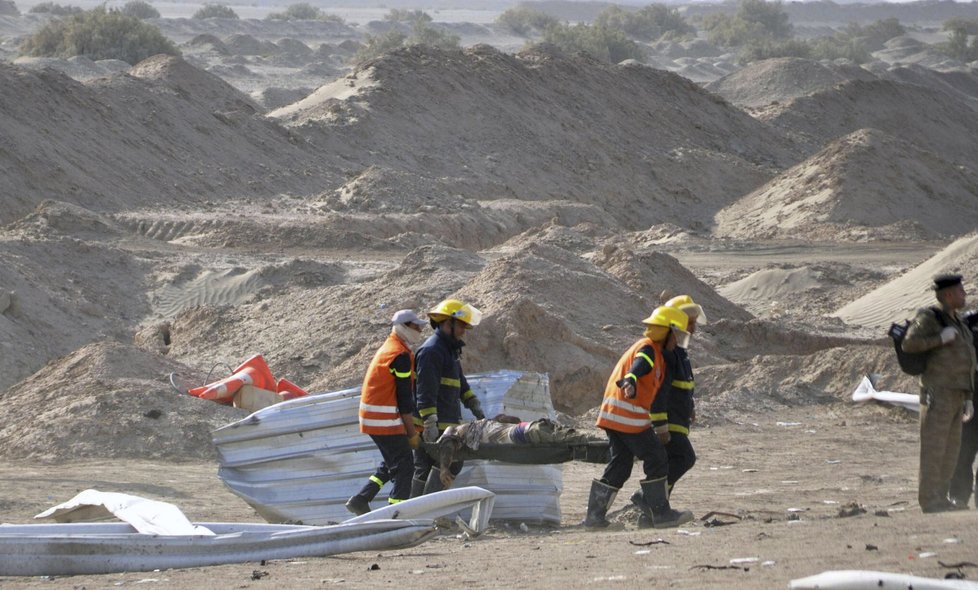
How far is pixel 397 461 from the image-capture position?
8523 millimetres

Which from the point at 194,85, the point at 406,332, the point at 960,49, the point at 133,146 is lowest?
the point at 406,332

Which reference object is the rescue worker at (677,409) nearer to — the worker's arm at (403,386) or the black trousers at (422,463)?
the black trousers at (422,463)

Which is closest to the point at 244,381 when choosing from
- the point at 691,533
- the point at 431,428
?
the point at 431,428

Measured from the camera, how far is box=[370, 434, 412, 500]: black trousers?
849cm

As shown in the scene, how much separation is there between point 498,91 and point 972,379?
3093cm

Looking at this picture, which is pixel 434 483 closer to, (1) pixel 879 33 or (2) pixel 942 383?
(2) pixel 942 383

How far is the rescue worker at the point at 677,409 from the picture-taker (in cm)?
816

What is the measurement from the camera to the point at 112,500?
8.42 m

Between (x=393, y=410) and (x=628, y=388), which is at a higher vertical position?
(x=628, y=388)

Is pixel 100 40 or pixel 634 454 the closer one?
pixel 634 454

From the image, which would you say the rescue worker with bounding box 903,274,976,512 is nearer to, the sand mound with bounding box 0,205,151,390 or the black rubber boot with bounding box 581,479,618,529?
the black rubber boot with bounding box 581,479,618,529

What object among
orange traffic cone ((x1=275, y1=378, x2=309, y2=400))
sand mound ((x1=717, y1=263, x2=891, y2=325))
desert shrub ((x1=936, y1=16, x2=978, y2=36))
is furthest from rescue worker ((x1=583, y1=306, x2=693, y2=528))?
desert shrub ((x1=936, y1=16, x2=978, y2=36))

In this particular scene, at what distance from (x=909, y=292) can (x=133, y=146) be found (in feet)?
54.9

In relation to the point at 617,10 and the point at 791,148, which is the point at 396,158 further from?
the point at 617,10
